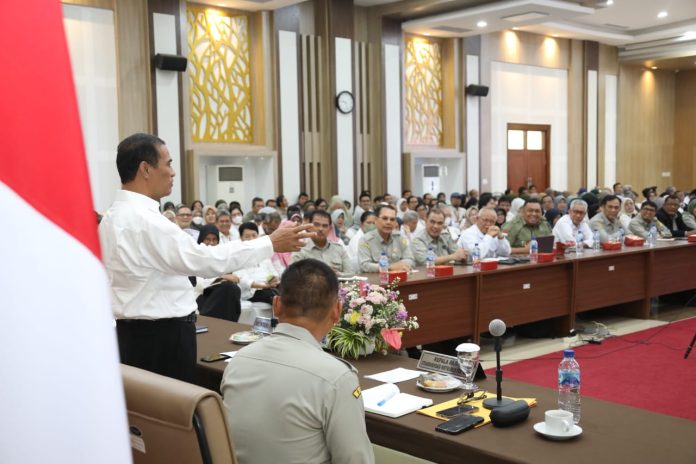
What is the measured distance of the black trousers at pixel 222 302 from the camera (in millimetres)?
5766

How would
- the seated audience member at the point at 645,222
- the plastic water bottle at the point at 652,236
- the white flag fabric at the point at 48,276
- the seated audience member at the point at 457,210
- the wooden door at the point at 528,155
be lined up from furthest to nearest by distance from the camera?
the wooden door at the point at 528,155, the seated audience member at the point at 457,210, the seated audience member at the point at 645,222, the plastic water bottle at the point at 652,236, the white flag fabric at the point at 48,276

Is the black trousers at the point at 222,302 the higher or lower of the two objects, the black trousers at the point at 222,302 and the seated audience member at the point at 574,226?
the lower

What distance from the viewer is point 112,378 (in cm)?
76

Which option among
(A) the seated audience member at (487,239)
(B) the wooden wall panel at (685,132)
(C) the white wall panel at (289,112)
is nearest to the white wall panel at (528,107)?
(C) the white wall panel at (289,112)

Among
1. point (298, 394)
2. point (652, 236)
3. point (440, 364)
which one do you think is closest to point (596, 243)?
point (652, 236)

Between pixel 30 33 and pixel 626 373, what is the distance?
554cm

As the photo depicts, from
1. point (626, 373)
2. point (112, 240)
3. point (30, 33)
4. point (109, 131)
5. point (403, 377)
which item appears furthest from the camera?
Answer: point (109, 131)

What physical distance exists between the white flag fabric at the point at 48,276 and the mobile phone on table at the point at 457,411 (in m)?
1.84

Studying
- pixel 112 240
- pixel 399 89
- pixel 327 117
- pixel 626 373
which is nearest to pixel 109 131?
pixel 327 117

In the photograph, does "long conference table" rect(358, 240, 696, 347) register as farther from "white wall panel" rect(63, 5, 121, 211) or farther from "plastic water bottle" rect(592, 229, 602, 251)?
"white wall panel" rect(63, 5, 121, 211)

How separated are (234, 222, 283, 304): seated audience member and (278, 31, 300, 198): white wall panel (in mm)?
6187

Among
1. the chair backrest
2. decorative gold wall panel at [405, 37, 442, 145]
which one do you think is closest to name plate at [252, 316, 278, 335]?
the chair backrest

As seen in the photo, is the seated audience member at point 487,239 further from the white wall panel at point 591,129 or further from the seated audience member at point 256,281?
the white wall panel at point 591,129

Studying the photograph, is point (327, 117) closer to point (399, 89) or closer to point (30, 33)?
point (399, 89)
